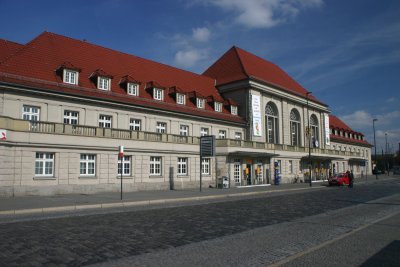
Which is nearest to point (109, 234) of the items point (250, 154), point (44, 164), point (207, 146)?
point (44, 164)

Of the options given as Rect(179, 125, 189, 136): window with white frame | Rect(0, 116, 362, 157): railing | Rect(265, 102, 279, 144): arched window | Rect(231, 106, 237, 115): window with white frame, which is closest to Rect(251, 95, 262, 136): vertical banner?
Rect(231, 106, 237, 115): window with white frame

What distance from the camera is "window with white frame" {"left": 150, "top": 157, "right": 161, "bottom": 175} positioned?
32.5 meters

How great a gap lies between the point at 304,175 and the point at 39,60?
131 feet

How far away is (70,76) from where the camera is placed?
30219mm

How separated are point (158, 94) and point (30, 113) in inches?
539

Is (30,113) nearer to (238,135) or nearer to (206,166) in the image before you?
(206,166)

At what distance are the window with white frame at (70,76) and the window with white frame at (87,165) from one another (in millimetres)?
6848

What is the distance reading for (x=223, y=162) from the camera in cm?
3888

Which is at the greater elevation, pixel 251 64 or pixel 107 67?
pixel 251 64

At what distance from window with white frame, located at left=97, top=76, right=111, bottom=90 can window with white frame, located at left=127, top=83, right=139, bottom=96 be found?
222 centimetres

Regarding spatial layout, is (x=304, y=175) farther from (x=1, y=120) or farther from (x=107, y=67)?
(x=1, y=120)

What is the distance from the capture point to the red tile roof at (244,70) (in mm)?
50781

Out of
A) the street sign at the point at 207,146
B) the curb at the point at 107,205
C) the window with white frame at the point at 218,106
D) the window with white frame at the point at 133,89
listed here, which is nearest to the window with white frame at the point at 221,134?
the window with white frame at the point at 218,106

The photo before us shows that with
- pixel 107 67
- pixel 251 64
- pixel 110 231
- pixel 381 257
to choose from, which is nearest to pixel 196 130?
pixel 107 67
